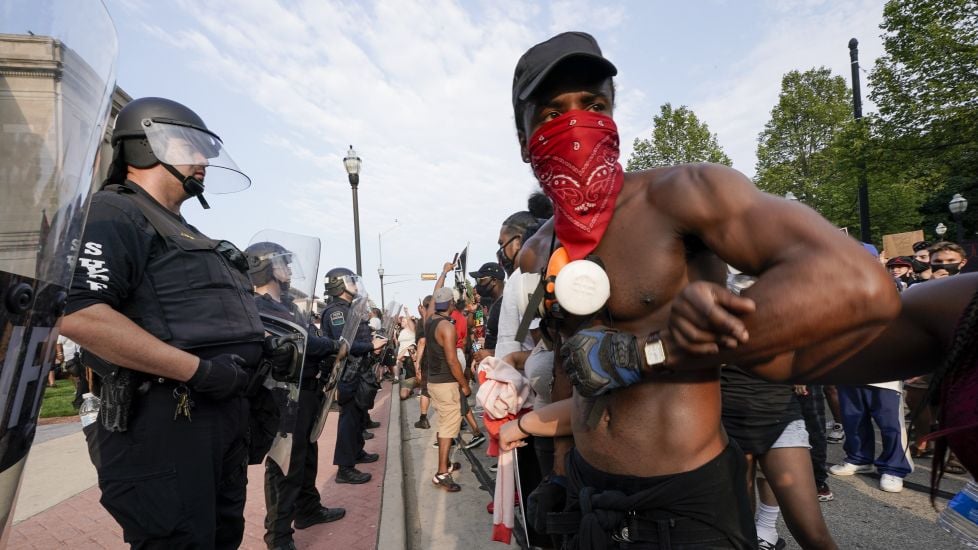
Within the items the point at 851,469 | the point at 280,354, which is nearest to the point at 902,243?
the point at 851,469

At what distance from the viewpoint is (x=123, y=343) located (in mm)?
1939

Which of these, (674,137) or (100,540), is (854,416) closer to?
(100,540)

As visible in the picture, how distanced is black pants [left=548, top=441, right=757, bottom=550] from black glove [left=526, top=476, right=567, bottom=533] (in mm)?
457

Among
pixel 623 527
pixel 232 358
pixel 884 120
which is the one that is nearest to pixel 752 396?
pixel 623 527

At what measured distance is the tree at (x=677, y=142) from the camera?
86.2 ft

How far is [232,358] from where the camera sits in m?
2.29

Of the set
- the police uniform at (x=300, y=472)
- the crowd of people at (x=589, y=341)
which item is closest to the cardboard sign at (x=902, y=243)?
the crowd of people at (x=589, y=341)

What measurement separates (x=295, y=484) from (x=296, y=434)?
61 centimetres

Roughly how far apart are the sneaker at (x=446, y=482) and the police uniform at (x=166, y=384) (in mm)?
3277

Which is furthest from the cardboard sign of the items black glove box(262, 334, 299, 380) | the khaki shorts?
black glove box(262, 334, 299, 380)

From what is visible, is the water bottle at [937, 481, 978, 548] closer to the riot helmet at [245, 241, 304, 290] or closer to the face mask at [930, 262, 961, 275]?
the riot helmet at [245, 241, 304, 290]

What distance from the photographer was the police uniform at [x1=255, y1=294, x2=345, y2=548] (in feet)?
12.6

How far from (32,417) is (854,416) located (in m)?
6.49

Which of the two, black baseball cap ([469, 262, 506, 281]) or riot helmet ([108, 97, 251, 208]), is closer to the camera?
riot helmet ([108, 97, 251, 208])
